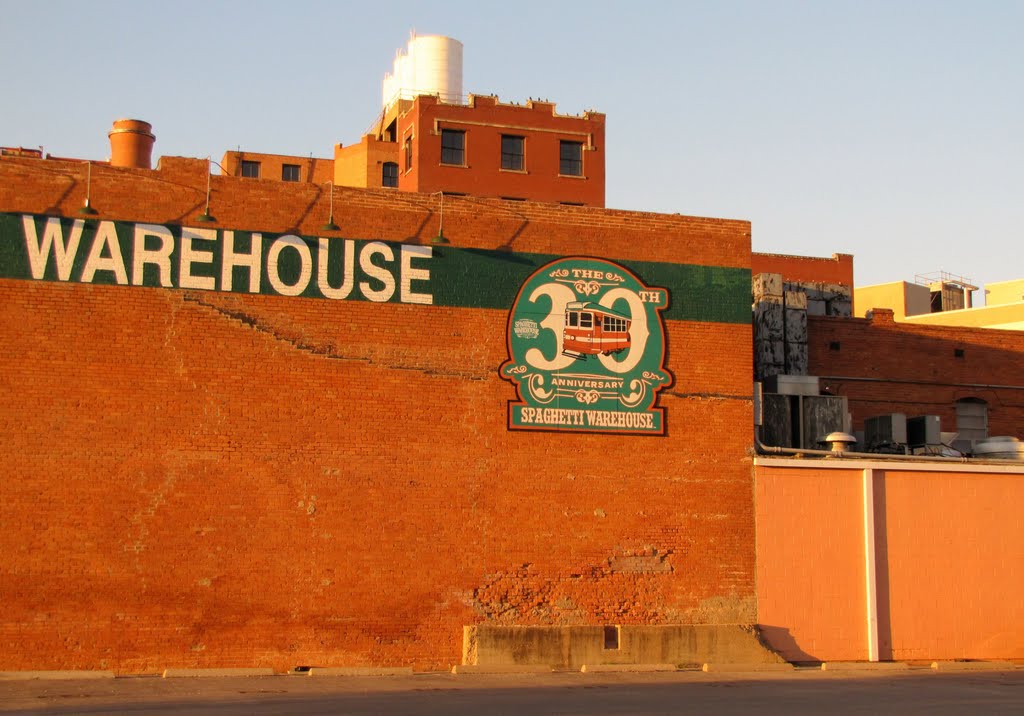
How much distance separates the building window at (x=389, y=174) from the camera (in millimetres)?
62250

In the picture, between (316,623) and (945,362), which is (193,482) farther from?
(945,362)

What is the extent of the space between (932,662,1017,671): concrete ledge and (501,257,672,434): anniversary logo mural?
24.2 feet

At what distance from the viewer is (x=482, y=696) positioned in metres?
18.3

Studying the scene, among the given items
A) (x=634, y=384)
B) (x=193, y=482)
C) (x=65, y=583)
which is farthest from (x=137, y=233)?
(x=634, y=384)

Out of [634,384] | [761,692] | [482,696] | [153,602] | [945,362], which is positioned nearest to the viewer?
[482,696]

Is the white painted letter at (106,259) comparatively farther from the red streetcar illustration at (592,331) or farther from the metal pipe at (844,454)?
the metal pipe at (844,454)

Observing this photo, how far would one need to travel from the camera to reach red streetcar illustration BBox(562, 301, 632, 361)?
77.2 feet

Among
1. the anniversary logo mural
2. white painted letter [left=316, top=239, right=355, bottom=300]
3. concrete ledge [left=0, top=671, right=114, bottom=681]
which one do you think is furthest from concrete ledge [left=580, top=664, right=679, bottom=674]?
concrete ledge [left=0, top=671, right=114, bottom=681]

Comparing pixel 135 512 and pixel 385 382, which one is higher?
pixel 385 382

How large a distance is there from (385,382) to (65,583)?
255 inches

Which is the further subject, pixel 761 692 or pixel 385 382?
pixel 385 382

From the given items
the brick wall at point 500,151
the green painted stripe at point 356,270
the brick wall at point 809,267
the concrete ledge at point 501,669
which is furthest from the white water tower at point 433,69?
the concrete ledge at point 501,669

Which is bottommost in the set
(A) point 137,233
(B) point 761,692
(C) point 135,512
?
(B) point 761,692

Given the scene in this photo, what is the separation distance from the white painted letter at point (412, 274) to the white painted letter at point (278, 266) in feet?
5.72
